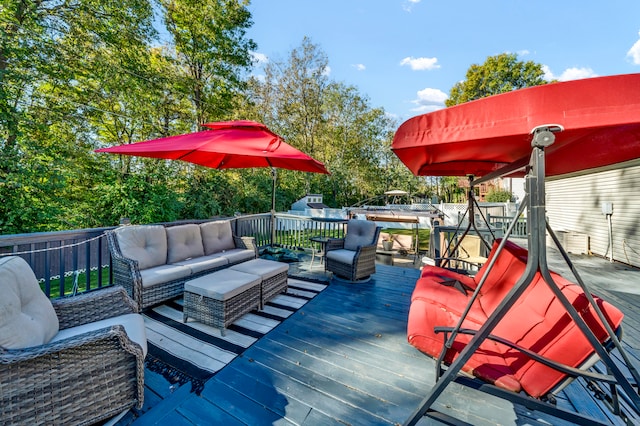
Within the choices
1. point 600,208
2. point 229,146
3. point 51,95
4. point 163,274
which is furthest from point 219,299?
point 600,208

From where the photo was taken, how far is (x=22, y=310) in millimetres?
1622

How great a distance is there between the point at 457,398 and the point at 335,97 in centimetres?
2079

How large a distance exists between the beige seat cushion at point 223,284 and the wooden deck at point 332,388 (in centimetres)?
61

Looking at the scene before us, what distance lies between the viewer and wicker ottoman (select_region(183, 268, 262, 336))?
280cm

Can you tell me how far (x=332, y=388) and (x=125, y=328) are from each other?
164 cm

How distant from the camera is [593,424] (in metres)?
1.26

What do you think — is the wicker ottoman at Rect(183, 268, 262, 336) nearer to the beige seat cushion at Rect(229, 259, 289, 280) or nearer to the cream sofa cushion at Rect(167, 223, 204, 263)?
the beige seat cushion at Rect(229, 259, 289, 280)

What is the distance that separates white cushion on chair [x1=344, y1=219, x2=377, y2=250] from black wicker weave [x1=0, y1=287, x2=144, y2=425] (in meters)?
3.70

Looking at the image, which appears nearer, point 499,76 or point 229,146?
point 229,146

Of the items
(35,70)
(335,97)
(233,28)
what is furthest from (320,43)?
(35,70)

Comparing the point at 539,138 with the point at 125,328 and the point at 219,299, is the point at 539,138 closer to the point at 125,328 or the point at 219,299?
the point at 125,328

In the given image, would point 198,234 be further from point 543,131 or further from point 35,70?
point 35,70

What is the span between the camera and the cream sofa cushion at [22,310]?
1.43 m

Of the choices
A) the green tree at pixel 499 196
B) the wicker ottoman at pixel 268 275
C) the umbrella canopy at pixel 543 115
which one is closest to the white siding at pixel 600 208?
the umbrella canopy at pixel 543 115
